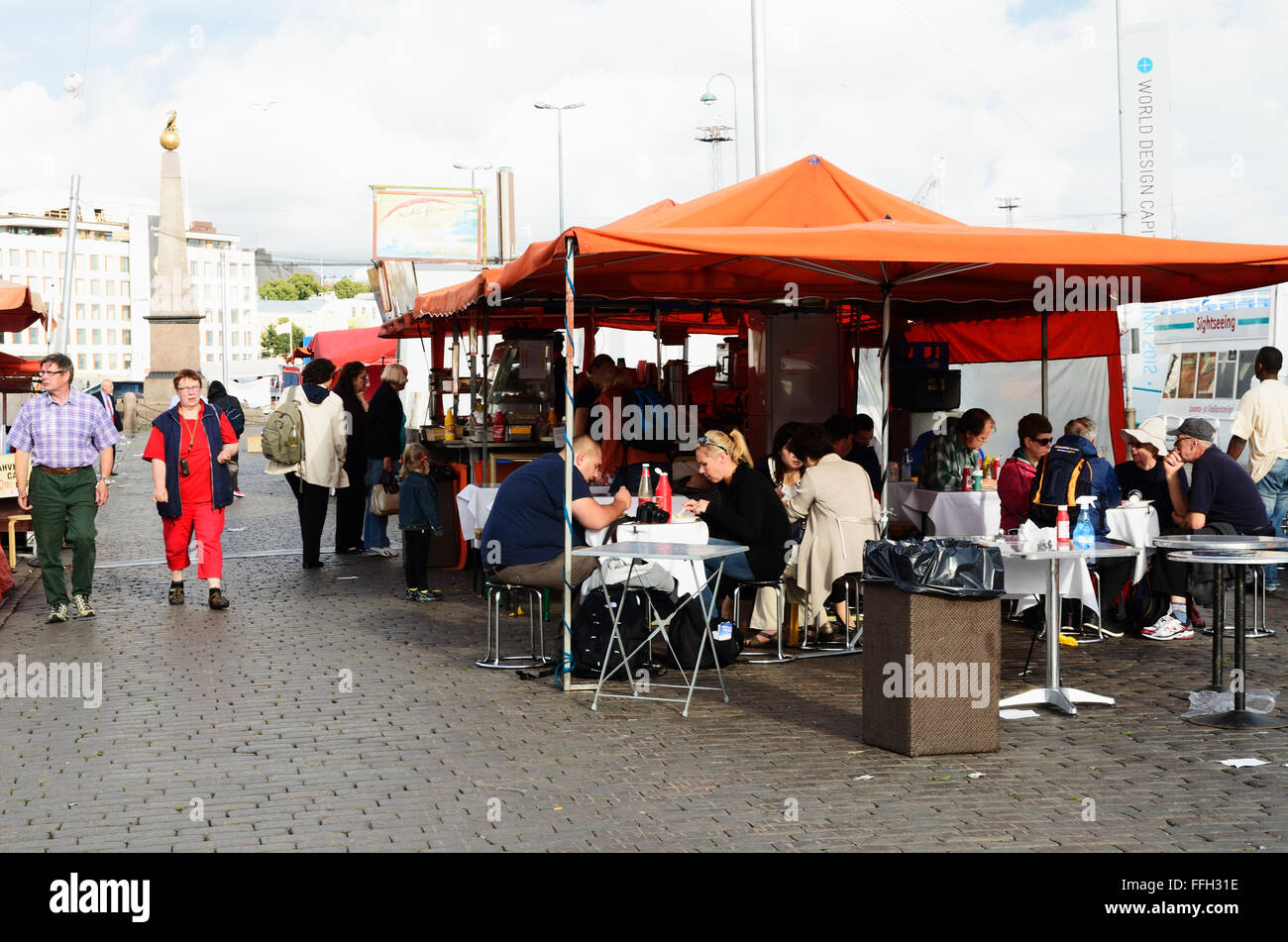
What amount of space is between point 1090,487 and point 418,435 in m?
9.21

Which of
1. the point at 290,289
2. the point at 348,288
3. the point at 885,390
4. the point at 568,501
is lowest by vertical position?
the point at 568,501

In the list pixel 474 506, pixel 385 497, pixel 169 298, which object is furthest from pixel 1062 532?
pixel 169 298

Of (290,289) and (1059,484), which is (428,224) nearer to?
(1059,484)

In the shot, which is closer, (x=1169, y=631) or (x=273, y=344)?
→ (x=1169, y=631)

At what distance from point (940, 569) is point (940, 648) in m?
0.36

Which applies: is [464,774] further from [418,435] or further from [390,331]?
[390,331]

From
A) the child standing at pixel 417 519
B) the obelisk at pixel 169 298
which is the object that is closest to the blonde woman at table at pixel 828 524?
the child standing at pixel 417 519

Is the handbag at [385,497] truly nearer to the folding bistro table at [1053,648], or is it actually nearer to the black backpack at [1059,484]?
the black backpack at [1059,484]

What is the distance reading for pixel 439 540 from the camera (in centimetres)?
1380

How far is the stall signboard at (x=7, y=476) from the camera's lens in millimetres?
13945

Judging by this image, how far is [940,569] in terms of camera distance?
645 cm

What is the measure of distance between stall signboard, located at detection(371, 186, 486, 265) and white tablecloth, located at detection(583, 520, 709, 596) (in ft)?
81.7

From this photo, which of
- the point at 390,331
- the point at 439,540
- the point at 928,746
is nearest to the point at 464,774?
the point at 928,746

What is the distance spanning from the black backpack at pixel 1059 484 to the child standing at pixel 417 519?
502 cm
